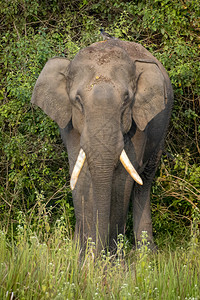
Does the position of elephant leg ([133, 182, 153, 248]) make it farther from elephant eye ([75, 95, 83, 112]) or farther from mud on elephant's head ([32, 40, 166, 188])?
elephant eye ([75, 95, 83, 112])

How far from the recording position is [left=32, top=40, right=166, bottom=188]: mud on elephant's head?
640 cm

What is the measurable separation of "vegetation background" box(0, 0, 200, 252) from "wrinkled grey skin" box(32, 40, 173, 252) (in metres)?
1.27

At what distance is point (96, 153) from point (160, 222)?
8.43ft

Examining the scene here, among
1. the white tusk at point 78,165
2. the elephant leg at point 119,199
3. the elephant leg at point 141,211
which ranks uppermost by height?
the white tusk at point 78,165

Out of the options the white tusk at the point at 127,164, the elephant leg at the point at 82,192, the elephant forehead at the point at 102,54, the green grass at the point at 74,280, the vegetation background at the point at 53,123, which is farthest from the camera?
the vegetation background at the point at 53,123

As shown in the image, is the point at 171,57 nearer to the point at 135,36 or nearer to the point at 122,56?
the point at 135,36

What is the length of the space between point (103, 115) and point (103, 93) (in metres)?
0.19

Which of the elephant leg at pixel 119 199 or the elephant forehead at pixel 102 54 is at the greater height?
the elephant forehead at pixel 102 54

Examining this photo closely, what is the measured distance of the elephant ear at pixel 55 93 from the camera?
6.99 meters

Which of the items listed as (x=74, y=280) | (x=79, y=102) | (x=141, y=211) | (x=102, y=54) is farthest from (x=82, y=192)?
(x=74, y=280)

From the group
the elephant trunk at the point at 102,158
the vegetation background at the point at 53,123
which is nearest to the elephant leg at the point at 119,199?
the elephant trunk at the point at 102,158

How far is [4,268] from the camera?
5.20 meters

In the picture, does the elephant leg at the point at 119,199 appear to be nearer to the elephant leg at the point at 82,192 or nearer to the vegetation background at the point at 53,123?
the elephant leg at the point at 82,192

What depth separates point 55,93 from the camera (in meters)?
7.06
